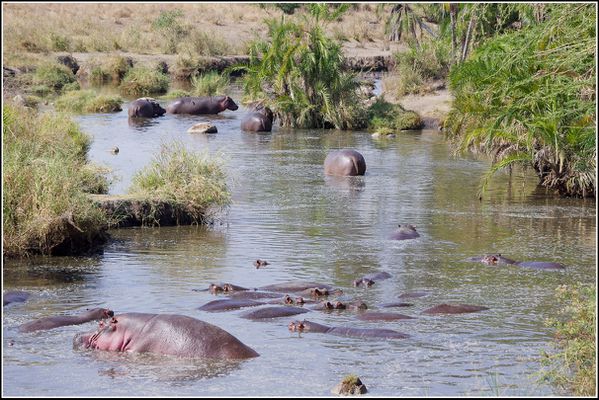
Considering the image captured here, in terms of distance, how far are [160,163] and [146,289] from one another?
4385 millimetres

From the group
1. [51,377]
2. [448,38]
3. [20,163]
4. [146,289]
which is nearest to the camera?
[51,377]

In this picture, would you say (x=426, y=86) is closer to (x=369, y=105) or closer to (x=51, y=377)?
(x=369, y=105)

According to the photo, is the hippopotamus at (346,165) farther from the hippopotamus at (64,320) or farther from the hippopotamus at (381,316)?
the hippopotamus at (64,320)

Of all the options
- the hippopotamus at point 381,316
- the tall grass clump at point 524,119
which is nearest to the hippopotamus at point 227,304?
the hippopotamus at point 381,316

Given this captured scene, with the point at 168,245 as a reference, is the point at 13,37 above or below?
above

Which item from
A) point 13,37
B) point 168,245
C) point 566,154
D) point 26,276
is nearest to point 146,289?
point 26,276

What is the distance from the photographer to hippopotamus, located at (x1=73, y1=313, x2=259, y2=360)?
898cm

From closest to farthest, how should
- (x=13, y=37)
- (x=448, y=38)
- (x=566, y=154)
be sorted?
(x=566, y=154)
(x=448, y=38)
(x=13, y=37)

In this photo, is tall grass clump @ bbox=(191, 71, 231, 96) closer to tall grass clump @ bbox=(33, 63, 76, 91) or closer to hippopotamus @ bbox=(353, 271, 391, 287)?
tall grass clump @ bbox=(33, 63, 76, 91)

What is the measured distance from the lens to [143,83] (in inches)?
1474

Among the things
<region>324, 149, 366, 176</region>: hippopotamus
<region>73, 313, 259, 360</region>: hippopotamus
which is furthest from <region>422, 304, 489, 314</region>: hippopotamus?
<region>324, 149, 366, 176</region>: hippopotamus

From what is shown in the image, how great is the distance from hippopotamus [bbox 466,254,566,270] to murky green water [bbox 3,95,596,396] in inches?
8.2

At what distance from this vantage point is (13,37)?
4419 centimetres

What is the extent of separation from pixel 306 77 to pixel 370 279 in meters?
16.4
